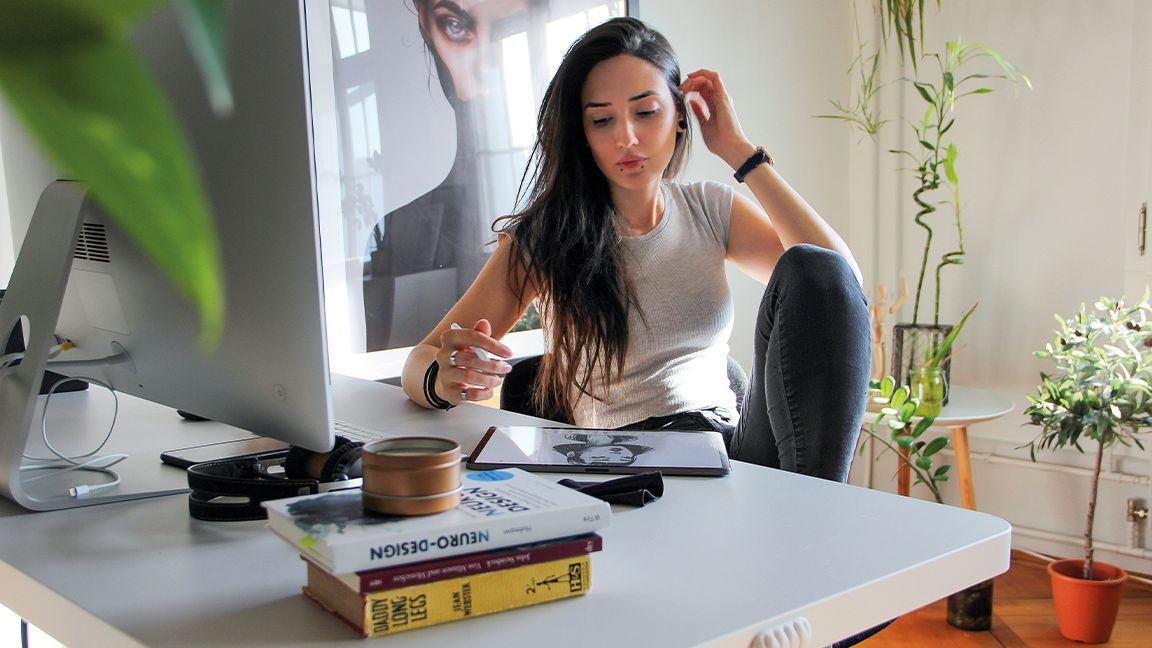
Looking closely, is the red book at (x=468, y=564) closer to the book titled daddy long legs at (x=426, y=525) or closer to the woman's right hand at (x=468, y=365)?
the book titled daddy long legs at (x=426, y=525)

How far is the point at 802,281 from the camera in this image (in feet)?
3.94

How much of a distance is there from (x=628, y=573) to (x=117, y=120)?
2.00ft

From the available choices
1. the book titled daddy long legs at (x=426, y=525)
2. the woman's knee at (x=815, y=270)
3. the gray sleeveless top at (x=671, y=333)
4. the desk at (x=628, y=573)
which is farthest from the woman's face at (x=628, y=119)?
the book titled daddy long legs at (x=426, y=525)

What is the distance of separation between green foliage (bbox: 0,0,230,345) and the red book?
0.48 metres

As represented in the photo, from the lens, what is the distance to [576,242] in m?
1.70

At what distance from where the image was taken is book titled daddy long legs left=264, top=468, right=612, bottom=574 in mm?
587

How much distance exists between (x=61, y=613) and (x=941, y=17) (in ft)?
9.20

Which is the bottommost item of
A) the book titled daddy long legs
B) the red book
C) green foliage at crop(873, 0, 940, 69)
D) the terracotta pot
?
the terracotta pot

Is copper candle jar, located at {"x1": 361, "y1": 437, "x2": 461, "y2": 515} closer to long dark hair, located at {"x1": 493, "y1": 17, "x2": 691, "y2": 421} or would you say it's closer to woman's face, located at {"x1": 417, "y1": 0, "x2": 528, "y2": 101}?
long dark hair, located at {"x1": 493, "y1": 17, "x2": 691, "y2": 421}

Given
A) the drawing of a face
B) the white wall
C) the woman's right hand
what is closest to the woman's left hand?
the woman's right hand

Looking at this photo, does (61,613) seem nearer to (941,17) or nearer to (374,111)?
(374,111)

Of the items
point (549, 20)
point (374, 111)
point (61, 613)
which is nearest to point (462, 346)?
point (61, 613)

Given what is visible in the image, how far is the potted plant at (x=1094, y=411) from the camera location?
2.14 metres

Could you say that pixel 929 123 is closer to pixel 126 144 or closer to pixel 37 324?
pixel 37 324
